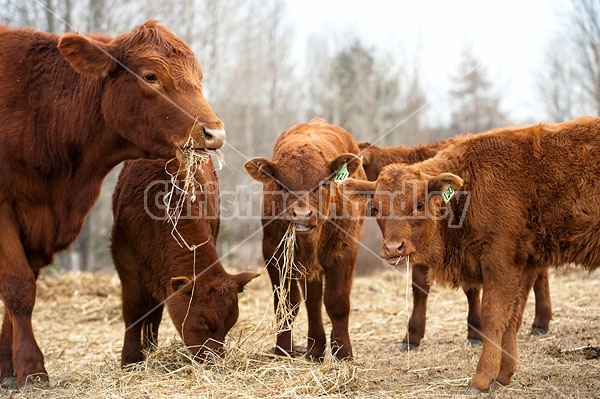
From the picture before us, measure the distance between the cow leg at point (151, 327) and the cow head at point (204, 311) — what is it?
0.85 meters

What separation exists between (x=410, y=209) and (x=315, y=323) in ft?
6.26

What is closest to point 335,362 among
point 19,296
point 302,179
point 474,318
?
point 302,179

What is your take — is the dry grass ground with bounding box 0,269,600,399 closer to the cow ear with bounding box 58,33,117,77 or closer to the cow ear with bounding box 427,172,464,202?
the cow ear with bounding box 427,172,464,202

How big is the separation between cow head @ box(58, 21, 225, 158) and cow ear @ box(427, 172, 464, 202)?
1.73 metres

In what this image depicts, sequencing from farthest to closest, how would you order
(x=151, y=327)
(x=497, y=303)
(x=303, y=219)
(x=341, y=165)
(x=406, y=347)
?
(x=406, y=347)
(x=151, y=327)
(x=341, y=165)
(x=303, y=219)
(x=497, y=303)

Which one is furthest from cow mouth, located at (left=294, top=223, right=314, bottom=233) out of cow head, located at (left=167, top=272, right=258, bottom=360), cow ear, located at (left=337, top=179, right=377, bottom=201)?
cow head, located at (left=167, top=272, right=258, bottom=360)

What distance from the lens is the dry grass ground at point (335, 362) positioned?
4.82 meters

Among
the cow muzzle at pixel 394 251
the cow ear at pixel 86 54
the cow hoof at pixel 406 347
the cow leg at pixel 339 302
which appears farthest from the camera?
the cow hoof at pixel 406 347

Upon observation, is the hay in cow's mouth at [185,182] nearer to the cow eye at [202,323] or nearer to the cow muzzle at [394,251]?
the cow eye at [202,323]

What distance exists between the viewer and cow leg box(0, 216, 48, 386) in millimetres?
4906

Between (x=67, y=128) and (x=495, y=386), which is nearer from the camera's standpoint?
(x=495, y=386)

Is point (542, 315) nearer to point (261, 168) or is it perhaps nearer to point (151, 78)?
point (261, 168)

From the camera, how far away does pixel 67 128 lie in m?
5.27

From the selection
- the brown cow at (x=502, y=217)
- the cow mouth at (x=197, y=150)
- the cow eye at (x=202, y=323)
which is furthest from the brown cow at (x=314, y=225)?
the cow mouth at (x=197, y=150)
